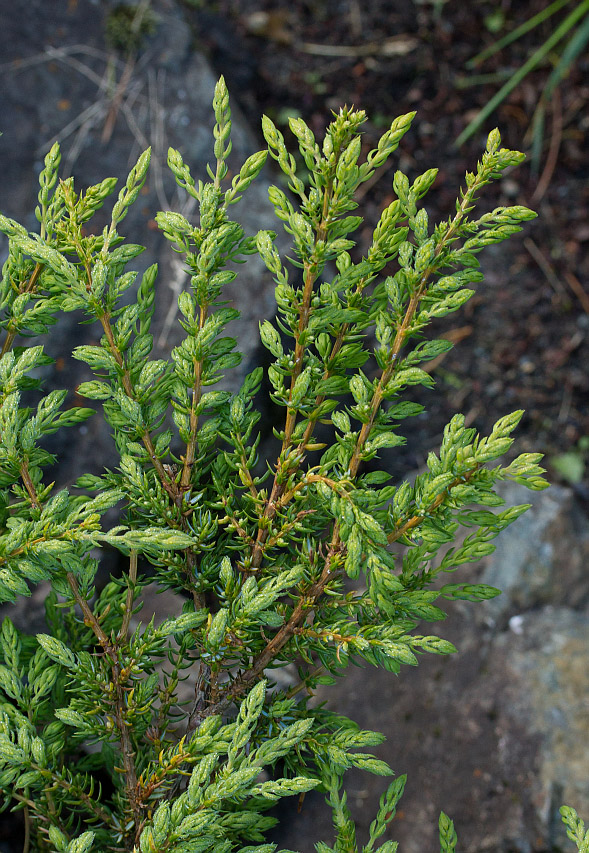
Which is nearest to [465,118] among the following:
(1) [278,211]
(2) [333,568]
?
(1) [278,211]

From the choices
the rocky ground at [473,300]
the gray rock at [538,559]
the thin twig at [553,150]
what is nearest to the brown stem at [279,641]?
the rocky ground at [473,300]

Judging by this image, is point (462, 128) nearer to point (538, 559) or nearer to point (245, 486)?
point (538, 559)

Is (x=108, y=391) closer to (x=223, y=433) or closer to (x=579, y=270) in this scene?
(x=223, y=433)

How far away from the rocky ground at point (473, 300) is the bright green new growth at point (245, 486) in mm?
954

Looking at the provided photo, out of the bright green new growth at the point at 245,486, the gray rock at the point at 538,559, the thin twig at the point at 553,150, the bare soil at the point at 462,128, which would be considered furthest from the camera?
the thin twig at the point at 553,150

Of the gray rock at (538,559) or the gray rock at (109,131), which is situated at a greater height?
the gray rock at (109,131)

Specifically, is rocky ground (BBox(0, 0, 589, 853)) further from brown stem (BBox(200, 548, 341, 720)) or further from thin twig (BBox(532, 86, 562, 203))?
brown stem (BBox(200, 548, 341, 720))

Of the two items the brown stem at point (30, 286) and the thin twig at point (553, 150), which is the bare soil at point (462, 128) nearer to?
the thin twig at point (553, 150)

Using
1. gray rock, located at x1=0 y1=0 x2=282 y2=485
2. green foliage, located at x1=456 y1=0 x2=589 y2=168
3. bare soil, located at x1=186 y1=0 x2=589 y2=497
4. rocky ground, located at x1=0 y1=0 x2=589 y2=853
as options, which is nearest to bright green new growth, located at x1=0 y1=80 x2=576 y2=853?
rocky ground, located at x1=0 y1=0 x2=589 y2=853

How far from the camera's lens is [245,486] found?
1.40 meters

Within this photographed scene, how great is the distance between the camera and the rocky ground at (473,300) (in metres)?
2.35

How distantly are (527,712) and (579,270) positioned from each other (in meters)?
2.32

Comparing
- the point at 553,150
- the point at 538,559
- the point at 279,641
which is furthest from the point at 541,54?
the point at 279,641

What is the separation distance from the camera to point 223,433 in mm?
1447
